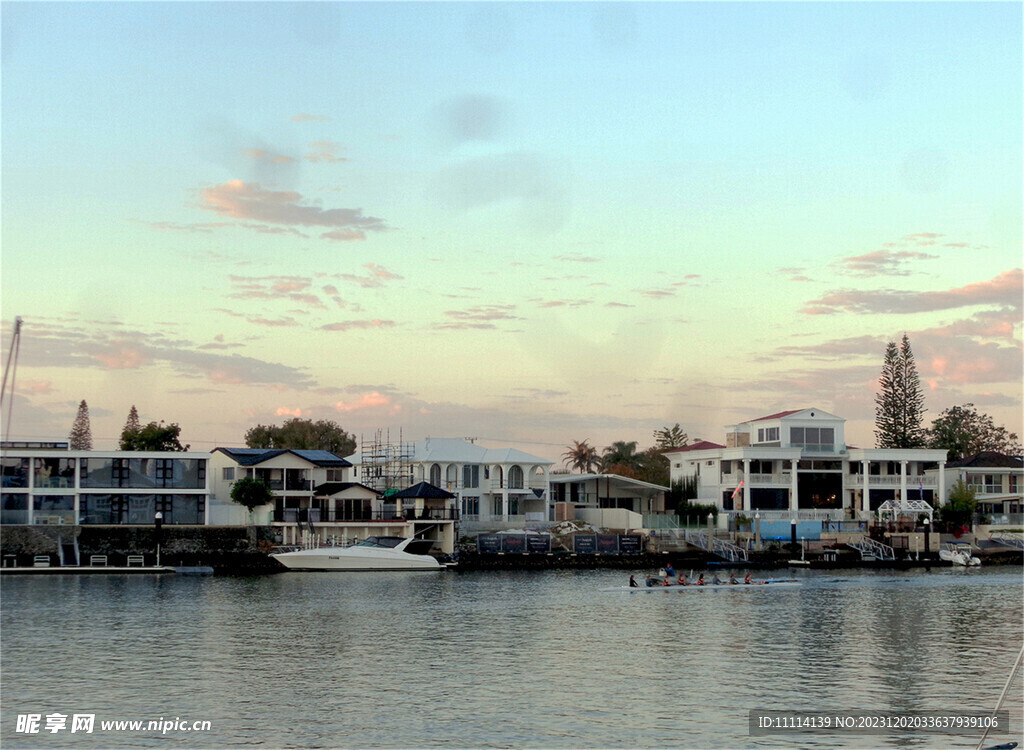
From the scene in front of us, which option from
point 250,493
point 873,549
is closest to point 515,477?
point 250,493

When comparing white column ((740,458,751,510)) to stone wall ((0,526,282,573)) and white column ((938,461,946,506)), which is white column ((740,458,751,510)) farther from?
stone wall ((0,526,282,573))

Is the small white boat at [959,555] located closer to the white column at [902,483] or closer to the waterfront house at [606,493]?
the white column at [902,483]

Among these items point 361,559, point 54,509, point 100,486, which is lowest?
point 361,559

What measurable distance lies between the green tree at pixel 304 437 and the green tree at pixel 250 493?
4490 cm

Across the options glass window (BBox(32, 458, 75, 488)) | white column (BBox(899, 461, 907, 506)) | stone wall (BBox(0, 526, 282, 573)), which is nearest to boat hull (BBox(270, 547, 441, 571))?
stone wall (BBox(0, 526, 282, 573))

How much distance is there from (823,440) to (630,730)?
75.3 meters

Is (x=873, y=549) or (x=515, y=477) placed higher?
(x=515, y=477)

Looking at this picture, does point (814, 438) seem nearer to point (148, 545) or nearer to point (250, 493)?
point (250, 493)

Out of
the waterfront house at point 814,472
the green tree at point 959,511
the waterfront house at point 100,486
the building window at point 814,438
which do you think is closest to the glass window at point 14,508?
the waterfront house at point 100,486

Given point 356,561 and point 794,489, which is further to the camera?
point 794,489

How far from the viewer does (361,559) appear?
82188mm

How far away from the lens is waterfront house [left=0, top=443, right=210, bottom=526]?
274 ft

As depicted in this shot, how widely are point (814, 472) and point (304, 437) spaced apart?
60678mm

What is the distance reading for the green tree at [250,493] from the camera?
86.0m
